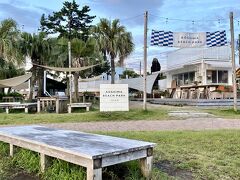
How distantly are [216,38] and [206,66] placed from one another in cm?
725

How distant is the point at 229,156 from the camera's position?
610 cm

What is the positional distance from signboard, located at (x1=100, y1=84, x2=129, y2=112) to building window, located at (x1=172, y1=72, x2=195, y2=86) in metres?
13.1

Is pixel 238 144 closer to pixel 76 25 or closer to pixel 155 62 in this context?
pixel 155 62

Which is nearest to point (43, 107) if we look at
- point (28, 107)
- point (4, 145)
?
point (28, 107)

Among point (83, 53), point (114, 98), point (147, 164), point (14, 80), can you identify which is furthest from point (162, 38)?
point (147, 164)

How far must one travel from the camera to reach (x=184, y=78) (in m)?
29.3

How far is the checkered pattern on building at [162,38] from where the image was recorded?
17.8 m

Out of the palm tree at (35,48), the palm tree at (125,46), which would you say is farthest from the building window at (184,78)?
the palm tree at (35,48)

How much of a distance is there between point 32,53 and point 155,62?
62.0 feet

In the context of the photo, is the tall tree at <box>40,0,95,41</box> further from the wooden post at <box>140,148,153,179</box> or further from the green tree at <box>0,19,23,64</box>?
the wooden post at <box>140,148,153,179</box>

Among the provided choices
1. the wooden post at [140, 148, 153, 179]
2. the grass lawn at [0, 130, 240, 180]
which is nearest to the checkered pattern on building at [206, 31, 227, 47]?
the grass lawn at [0, 130, 240, 180]

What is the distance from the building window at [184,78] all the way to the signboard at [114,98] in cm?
1307

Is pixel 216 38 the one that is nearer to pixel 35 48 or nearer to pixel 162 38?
pixel 162 38

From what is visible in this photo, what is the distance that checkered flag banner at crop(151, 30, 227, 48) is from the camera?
704 inches
